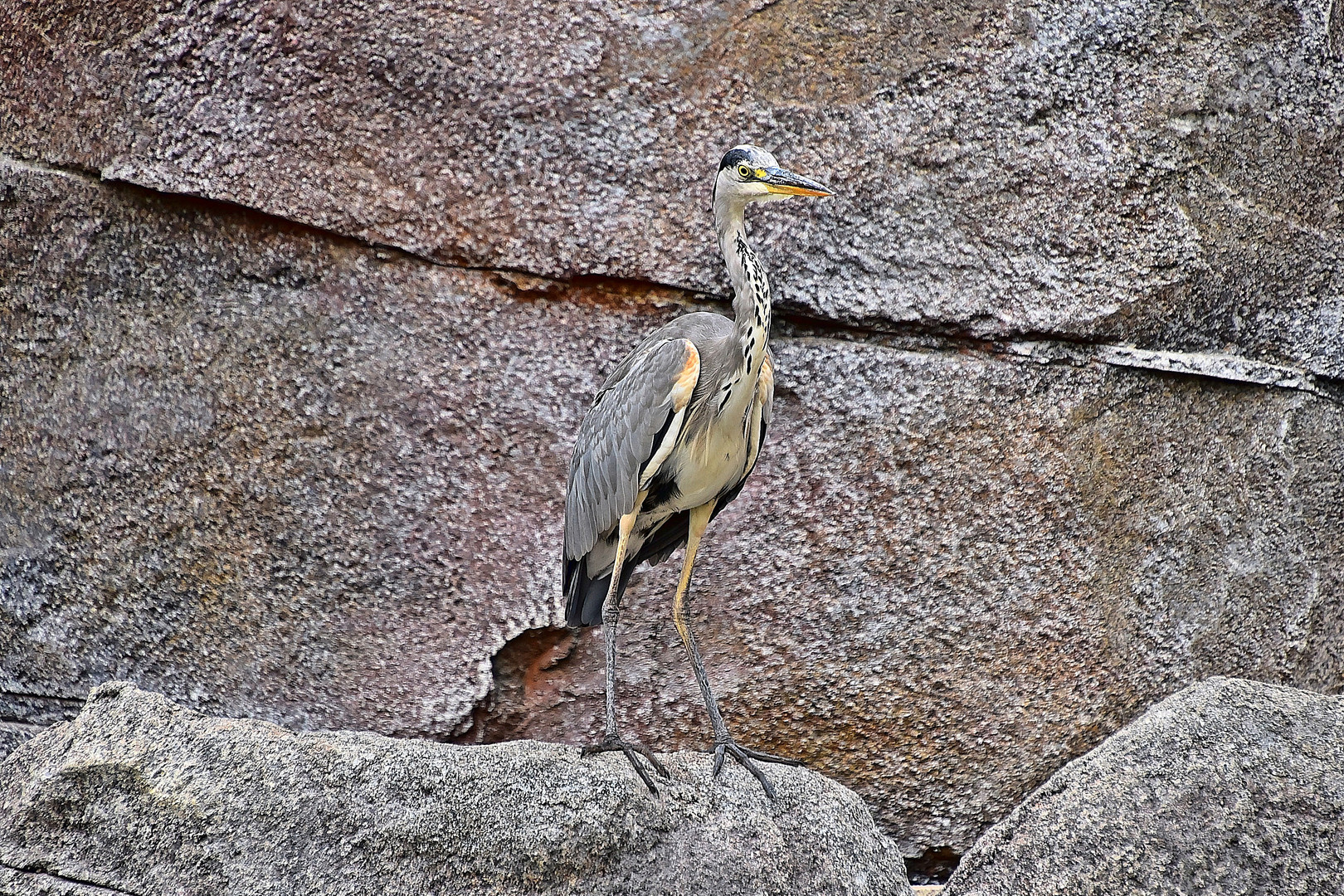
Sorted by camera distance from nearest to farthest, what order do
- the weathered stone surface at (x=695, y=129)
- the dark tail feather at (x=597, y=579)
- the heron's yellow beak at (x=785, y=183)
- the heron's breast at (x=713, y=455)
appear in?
the heron's yellow beak at (x=785, y=183)
the heron's breast at (x=713, y=455)
the dark tail feather at (x=597, y=579)
the weathered stone surface at (x=695, y=129)

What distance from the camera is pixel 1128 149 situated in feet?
10.0

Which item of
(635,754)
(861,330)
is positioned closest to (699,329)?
(861,330)

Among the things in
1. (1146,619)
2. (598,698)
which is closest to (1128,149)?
A: (1146,619)

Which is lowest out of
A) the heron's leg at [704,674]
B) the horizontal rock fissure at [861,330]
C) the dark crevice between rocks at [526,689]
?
the dark crevice between rocks at [526,689]

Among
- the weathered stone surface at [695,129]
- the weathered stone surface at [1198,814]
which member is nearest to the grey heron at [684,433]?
the weathered stone surface at [695,129]

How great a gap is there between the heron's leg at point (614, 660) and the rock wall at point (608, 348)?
1.30 feet

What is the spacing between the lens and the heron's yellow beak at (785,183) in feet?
8.02

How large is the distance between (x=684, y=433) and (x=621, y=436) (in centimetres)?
16

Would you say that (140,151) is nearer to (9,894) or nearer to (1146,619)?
(9,894)

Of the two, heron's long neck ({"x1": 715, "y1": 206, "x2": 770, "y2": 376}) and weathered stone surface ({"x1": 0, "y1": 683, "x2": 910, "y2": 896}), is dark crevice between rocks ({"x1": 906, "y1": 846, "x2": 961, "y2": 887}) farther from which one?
heron's long neck ({"x1": 715, "y1": 206, "x2": 770, "y2": 376})

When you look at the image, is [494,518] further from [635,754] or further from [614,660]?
[635,754]

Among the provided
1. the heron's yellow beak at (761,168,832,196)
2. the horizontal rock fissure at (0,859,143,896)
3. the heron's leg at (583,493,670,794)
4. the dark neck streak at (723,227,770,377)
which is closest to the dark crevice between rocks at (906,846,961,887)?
the heron's leg at (583,493,670,794)

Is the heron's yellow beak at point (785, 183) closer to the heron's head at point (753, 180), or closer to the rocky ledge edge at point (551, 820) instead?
the heron's head at point (753, 180)

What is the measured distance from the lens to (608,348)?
3.06m
